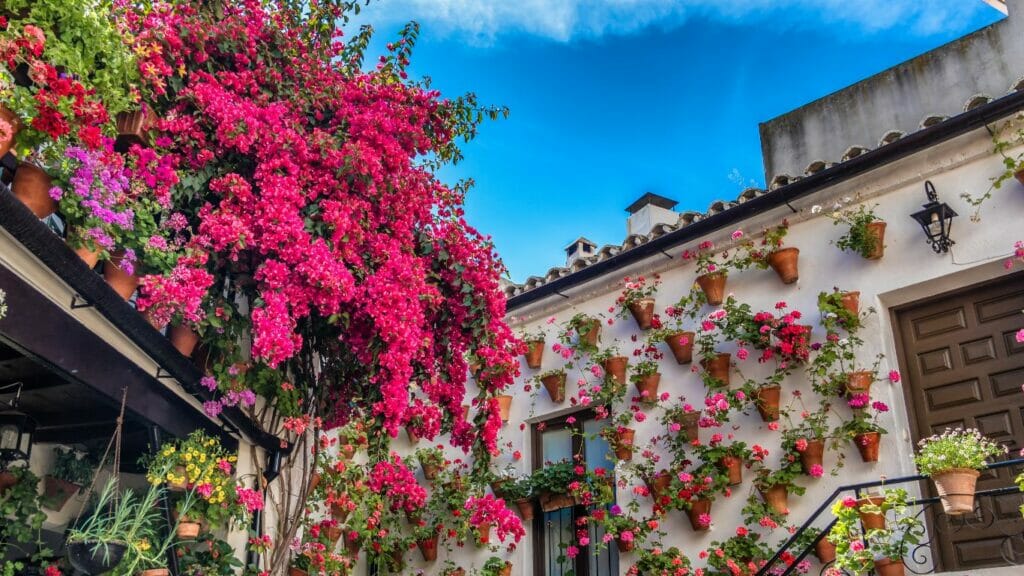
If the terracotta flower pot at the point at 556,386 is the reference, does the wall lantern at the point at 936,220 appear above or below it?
above

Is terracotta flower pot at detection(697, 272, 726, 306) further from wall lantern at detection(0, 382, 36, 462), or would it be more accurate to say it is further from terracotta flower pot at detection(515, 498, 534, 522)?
wall lantern at detection(0, 382, 36, 462)

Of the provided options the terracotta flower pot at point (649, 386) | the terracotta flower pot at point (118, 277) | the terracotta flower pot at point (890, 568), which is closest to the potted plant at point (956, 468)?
the terracotta flower pot at point (890, 568)

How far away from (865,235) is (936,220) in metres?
0.56

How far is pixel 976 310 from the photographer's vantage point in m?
7.03

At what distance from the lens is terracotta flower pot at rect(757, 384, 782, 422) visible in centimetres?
766

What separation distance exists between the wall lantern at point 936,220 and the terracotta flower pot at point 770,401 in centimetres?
178

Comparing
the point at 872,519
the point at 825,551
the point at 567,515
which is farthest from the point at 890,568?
the point at 567,515

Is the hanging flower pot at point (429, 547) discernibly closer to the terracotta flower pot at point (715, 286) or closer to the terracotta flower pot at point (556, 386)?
the terracotta flower pot at point (556, 386)

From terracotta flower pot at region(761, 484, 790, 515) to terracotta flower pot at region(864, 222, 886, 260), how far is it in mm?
2137

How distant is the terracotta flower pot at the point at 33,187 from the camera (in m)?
4.34

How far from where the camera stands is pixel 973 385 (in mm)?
6859

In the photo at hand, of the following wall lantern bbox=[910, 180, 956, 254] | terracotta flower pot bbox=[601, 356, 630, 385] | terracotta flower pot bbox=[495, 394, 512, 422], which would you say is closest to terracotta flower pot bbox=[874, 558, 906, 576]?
wall lantern bbox=[910, 180, 956, 254]

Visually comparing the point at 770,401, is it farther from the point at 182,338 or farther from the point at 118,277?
the point at 118,277

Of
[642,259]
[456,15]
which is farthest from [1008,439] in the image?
[456,15]
